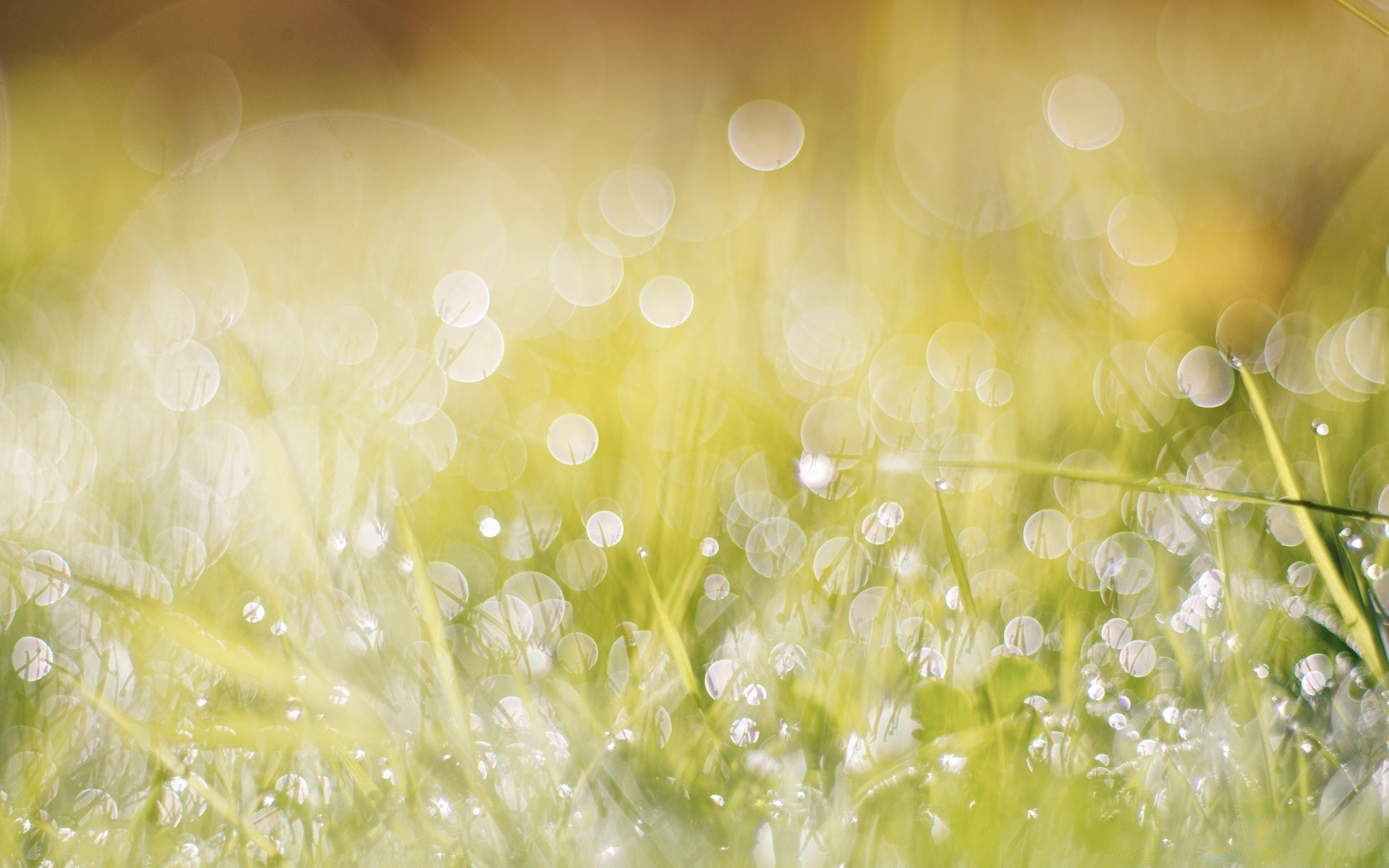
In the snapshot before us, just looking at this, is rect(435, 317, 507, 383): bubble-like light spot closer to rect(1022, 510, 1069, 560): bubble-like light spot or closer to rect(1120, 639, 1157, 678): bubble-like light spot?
rect(1022, 510, 1069, 560): bubble-like light spot

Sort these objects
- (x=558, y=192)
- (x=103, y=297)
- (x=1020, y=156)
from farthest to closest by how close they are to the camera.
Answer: (x=558, y=192) < (x=1020, y=156) < (x=103, y=297)

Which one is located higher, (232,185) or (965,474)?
(965,474)

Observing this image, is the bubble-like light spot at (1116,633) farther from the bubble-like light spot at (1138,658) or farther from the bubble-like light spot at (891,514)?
the bubble-like light spot at (891,514)

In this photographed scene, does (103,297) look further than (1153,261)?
Yes

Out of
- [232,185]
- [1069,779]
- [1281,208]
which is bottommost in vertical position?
[232,185]

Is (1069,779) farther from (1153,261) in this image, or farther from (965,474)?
(1153,261)

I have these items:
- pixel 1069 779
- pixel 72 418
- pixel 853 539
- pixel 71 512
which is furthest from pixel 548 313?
pixel 1069 779

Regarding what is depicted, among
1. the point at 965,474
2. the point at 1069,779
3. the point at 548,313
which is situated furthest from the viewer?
the point at 548,313
